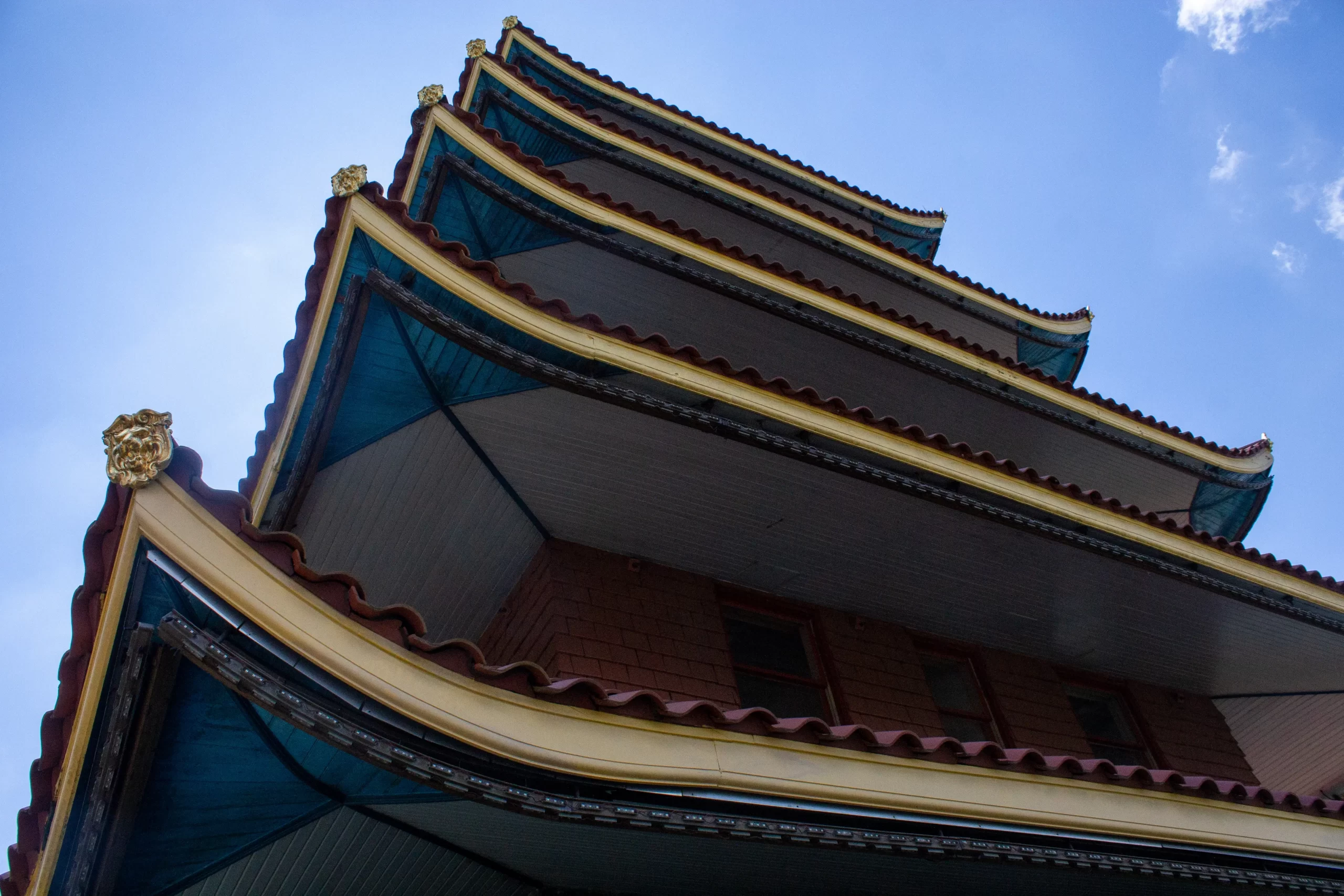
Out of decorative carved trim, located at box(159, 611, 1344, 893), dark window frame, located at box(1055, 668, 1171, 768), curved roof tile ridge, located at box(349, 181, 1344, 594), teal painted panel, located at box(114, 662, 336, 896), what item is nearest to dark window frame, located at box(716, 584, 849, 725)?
curved roof tile ridge, located at box(349, 181, 1344, 594)

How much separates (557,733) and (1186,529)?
6.67m

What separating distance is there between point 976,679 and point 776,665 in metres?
1.95

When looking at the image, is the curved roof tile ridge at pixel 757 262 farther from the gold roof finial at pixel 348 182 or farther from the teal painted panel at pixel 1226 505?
the gold roof finial at pixel 348 182

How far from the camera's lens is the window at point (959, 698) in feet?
26.3

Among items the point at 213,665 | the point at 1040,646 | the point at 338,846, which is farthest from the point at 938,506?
the point at 213,665

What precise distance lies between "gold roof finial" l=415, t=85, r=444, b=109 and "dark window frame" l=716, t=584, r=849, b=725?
5.17 meters

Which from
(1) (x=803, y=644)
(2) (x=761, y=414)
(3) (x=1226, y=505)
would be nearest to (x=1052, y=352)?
(3) (x=1226, y=505)

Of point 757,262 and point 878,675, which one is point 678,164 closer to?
point 757,262

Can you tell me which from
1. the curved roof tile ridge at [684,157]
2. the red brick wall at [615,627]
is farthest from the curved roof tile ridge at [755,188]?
the red brick wall at [615,627]

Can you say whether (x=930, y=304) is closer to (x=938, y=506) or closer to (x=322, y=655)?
(x=938, y=506)

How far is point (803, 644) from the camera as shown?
7672 mm

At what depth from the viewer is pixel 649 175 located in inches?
480

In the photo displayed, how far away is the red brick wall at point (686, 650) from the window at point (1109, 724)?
213 millimetres

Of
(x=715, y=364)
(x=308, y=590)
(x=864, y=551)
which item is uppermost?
(x=715, y=364)
